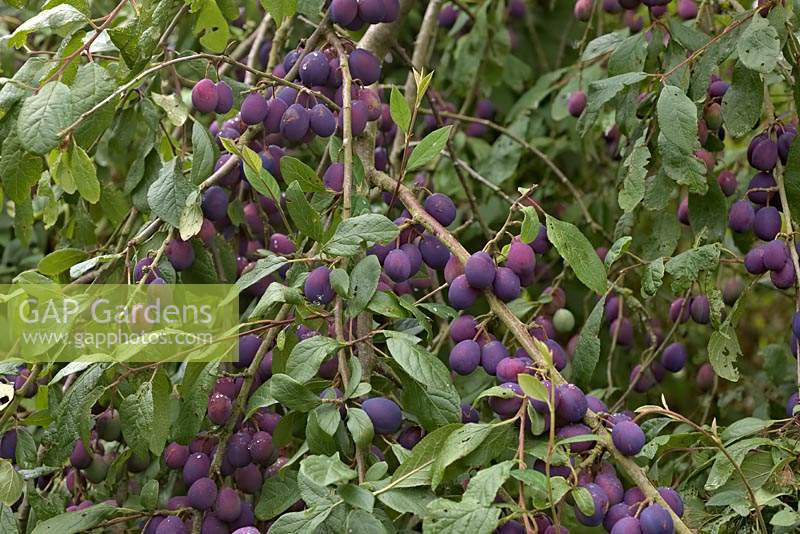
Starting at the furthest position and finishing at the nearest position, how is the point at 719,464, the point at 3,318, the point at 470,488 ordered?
the point at 3,318 < the point at 719,464 < the point at 470,488

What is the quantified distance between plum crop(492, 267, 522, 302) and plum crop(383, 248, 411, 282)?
10 cm

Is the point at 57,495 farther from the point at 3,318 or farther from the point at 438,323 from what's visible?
the point at 438,323

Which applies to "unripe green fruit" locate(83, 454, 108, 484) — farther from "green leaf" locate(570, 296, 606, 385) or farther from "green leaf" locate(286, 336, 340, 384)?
"green leaf" locate(570, 296, 606, 385)

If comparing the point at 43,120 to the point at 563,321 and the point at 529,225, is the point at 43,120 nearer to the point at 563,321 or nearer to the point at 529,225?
the point at 529,225

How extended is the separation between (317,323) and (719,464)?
0.47m

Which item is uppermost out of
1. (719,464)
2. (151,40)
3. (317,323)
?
(151,40)

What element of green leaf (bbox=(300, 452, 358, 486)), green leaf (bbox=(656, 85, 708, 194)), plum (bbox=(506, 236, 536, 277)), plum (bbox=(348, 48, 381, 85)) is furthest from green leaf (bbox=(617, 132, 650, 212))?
green leaf (bbox=(300, 452, 358, 486))

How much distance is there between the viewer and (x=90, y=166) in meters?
1.18

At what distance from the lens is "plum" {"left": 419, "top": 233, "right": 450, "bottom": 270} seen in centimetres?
117

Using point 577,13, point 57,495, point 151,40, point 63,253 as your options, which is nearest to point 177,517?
point 57,495

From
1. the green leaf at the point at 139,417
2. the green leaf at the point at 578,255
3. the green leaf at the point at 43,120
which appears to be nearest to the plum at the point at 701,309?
the green leaf at the point at 578,255

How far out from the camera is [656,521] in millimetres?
898

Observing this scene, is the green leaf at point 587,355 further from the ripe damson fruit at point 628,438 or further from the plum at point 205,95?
the plum at point 205,95

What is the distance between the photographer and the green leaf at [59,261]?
1.30 meters
